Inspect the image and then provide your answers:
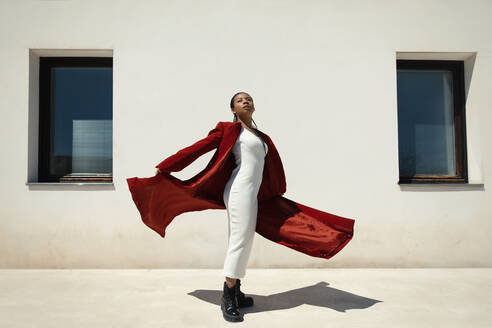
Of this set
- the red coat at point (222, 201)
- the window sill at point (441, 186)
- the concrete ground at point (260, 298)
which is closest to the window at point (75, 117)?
the concrete ground at point (260, 298)

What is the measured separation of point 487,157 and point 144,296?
4358 millimetres

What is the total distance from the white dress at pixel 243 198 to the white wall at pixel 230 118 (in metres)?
1.48

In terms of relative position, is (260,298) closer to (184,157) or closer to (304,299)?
(304,299)

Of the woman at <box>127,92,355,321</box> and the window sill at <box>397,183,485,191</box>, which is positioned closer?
the woman at <box>127,92,355,321</box>

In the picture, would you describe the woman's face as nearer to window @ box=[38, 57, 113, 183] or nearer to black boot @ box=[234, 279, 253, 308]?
black boot @ box=[234, 279, 253, 308]

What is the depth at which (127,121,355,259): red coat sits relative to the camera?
2730mm

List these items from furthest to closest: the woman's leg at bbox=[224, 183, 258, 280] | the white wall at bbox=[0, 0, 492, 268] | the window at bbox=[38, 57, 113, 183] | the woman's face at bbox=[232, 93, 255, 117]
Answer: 1. the window at bbox=[38, 57, 113, 183]
2. the white wall at bbox=[0, 0, 492, 268]
3. the woman's face at bbox=[232, 93, 255, 117]
4. the woman's leg at bbox=[224, 183, 258, 280]

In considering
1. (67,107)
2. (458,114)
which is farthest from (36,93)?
(458,114)

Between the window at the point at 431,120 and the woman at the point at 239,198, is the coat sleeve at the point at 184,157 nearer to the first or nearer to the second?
the woman at the point at 239,198

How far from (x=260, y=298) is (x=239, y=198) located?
1.06 m

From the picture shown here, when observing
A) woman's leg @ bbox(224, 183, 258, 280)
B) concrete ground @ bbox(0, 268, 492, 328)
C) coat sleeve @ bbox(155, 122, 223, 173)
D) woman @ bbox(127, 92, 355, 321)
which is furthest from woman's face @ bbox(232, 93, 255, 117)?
concrete ground @ bbox(0, 268, 492, 328)

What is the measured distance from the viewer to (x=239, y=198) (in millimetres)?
2678

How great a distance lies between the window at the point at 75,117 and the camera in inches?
177

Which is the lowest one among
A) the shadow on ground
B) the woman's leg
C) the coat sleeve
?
the shadow on ground
